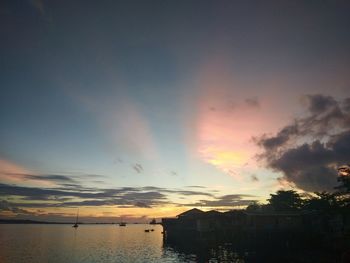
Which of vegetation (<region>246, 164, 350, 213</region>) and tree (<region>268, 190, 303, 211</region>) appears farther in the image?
tree (<region>268, 190, 303, 211</region>)

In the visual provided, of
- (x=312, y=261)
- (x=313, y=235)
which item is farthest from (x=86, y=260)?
(x=313, y=235)

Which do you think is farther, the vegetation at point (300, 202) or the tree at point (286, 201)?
the tree at point (286, 201)

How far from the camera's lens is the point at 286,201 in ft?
310

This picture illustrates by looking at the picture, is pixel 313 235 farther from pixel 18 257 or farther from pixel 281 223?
pixel 18 257

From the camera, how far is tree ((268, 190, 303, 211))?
302ft

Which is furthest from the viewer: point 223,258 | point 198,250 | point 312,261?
point 198,250

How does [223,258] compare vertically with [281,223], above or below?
below

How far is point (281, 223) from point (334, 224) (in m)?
10.3

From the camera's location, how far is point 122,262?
5509 centimetres

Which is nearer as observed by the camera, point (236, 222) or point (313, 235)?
point (313, 235)

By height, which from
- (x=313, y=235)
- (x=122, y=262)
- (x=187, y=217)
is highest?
(x=187, y=217)

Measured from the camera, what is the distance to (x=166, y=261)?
55.1 m

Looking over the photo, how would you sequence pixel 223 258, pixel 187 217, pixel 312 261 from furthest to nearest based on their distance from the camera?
pixel 187 217 → pixel 223 258 → pixel 312 261

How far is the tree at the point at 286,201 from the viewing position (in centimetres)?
9220
